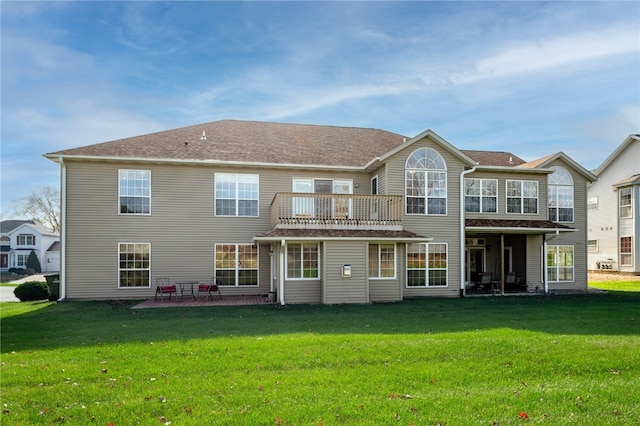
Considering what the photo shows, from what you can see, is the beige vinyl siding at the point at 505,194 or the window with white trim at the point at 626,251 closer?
the beige vinyl siding at the point at 505,194

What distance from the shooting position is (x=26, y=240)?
53438 mm

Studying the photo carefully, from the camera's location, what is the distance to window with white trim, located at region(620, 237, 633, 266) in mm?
28413

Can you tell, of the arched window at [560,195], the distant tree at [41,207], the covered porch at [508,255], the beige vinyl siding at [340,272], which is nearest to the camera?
the beige vinyl siding at [340,272]

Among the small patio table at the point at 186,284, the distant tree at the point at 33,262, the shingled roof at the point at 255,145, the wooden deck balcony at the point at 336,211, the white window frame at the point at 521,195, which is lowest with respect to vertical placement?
the distant tree at the point at 33,262

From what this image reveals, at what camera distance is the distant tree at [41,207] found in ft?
204

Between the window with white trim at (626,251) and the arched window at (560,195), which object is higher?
the arched window at (560,195)

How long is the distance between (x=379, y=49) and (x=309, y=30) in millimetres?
3214

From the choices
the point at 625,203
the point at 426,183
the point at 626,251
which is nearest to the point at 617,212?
the point at 625,203

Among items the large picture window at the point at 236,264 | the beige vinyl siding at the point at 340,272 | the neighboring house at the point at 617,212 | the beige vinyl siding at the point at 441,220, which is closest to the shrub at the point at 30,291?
the large picture window at the point at 236,264

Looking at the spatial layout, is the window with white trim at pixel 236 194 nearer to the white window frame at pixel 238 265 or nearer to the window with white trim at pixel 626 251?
the white window frame at pixel 238 265

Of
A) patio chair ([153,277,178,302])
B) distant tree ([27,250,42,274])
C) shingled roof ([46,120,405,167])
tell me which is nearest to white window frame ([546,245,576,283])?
shingled roof ([46,120,405,167])

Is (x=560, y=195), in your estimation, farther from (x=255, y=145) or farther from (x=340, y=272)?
(x=255, y=145)

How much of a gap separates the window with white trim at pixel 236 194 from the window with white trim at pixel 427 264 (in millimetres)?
7013

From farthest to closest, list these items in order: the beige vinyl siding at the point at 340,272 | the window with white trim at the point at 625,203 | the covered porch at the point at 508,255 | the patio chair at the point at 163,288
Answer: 1. the window with white trim at the point at 625,203
2. the covered porch at the point at 508,255
3. the patio chair at the point at 163,288
4. the beige vinyl siding at the point at 340,272
